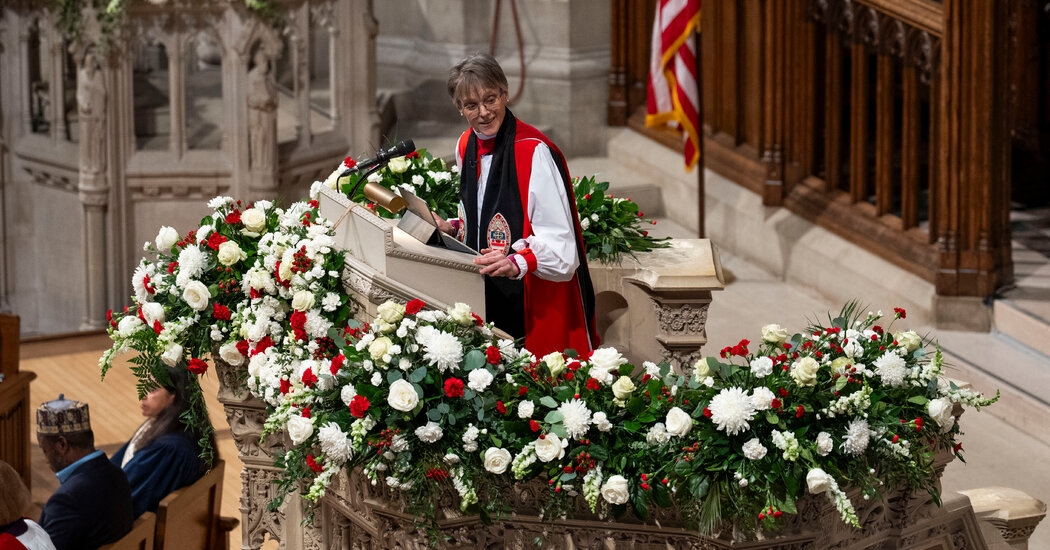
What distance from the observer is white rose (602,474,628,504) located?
3.90 metres

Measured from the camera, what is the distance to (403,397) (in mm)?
4051

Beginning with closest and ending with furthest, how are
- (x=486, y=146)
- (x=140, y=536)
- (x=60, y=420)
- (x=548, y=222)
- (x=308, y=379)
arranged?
1. (x=308, y=379)
2. (x=548, y=222)
3. (x=486, y=146)
4. (x=140, y=536)
5. (x=60, y=420)

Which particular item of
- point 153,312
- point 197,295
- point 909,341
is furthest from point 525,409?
point 153,312

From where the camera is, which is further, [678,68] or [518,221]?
[678,68]

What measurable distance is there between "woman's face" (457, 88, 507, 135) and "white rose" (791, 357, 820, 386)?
1211 mm

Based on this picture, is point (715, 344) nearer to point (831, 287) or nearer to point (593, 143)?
point (831, 287)

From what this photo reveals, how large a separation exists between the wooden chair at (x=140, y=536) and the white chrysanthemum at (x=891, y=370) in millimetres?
2335

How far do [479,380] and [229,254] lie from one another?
138cm

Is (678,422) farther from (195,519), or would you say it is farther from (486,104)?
(195,519)

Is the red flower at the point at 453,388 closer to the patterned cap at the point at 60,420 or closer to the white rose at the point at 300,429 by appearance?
the white rose at the point at 300,429

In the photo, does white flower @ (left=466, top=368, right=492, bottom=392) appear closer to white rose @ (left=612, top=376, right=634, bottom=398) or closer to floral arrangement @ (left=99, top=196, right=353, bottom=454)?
white rose @ (left=612, top=376, right=634, bottom=398)

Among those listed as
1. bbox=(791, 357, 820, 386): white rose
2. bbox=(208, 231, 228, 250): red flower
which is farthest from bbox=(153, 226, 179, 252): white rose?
bbox=(791, 357, 820, 386): white rose

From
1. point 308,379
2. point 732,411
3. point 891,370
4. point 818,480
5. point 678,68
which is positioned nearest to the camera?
point 818,480

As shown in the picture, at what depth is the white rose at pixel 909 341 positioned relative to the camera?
427 centimetres
